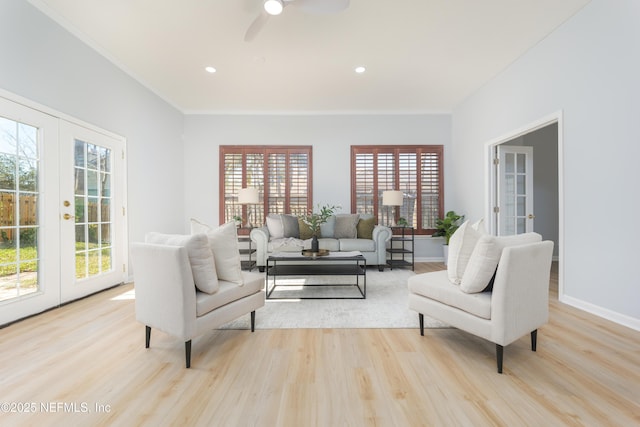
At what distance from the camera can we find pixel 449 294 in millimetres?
1856

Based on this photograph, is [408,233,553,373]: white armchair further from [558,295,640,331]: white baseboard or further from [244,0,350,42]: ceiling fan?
[244,0,350,42]: ceiling fan

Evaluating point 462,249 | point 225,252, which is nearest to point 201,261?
point 225,252

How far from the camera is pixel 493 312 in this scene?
1618mm

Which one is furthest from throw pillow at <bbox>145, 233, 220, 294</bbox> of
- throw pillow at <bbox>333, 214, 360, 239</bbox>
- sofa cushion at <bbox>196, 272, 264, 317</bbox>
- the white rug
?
throw pillow at <bbox>333, 214, 360, 239</bbox>

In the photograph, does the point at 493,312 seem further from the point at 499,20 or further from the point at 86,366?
the point at 499,20

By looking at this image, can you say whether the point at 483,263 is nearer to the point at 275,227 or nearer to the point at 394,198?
the point at 394,198

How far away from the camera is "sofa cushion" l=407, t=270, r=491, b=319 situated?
169cm

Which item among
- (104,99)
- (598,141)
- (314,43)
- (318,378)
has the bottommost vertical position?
(318,378)

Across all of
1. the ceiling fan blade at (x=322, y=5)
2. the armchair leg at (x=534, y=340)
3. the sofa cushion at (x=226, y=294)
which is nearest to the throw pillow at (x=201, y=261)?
the sofa cushion at (x=226, y=294)

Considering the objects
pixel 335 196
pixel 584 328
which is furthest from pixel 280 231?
pixel 584 328

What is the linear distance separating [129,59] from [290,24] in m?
2.27

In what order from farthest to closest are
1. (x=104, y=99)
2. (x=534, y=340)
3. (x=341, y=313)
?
(x=104, y=99), (x=341, y=313), (x=534, y=340)

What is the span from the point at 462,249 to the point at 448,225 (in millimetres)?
3254

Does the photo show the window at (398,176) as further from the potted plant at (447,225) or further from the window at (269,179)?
the window at (269,179)
